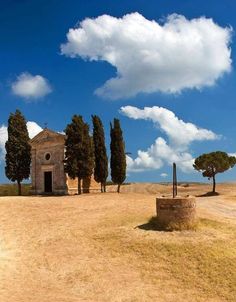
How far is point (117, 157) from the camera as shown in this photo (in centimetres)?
4450

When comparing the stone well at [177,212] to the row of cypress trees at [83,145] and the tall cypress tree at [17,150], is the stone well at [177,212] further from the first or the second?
the tall cypress tree at [17,150]

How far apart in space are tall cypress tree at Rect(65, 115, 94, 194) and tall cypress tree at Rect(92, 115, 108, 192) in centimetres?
240

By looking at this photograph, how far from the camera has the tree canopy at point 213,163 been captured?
1880 inches

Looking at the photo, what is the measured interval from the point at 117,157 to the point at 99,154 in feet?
7.31

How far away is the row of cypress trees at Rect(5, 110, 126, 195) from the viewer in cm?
4094

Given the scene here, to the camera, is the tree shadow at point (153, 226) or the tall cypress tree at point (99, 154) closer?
the tree shadow at point (153, 226)

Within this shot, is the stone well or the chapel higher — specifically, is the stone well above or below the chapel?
below

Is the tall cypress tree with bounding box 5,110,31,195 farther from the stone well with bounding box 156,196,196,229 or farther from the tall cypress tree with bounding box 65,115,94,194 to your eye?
the stone well with bounding box 156,196,196,229

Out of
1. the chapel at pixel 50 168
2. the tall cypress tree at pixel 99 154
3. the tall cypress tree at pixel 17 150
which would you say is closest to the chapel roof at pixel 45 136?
the chapel at pixel 50 168

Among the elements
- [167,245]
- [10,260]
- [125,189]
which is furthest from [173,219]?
[125,189]

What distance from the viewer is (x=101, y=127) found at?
4466cm

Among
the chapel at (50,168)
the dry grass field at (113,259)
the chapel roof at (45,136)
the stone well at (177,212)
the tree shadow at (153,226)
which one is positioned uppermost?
the chapel roof at (45,136)

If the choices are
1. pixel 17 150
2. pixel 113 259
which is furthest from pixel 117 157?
pixel 113 259

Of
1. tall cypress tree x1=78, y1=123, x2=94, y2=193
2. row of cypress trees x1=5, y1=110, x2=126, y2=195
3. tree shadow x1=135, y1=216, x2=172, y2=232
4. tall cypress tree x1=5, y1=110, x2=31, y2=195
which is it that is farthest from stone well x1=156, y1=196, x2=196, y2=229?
tall cypress tree x1=5, y1=110, x2=31, y2=195
